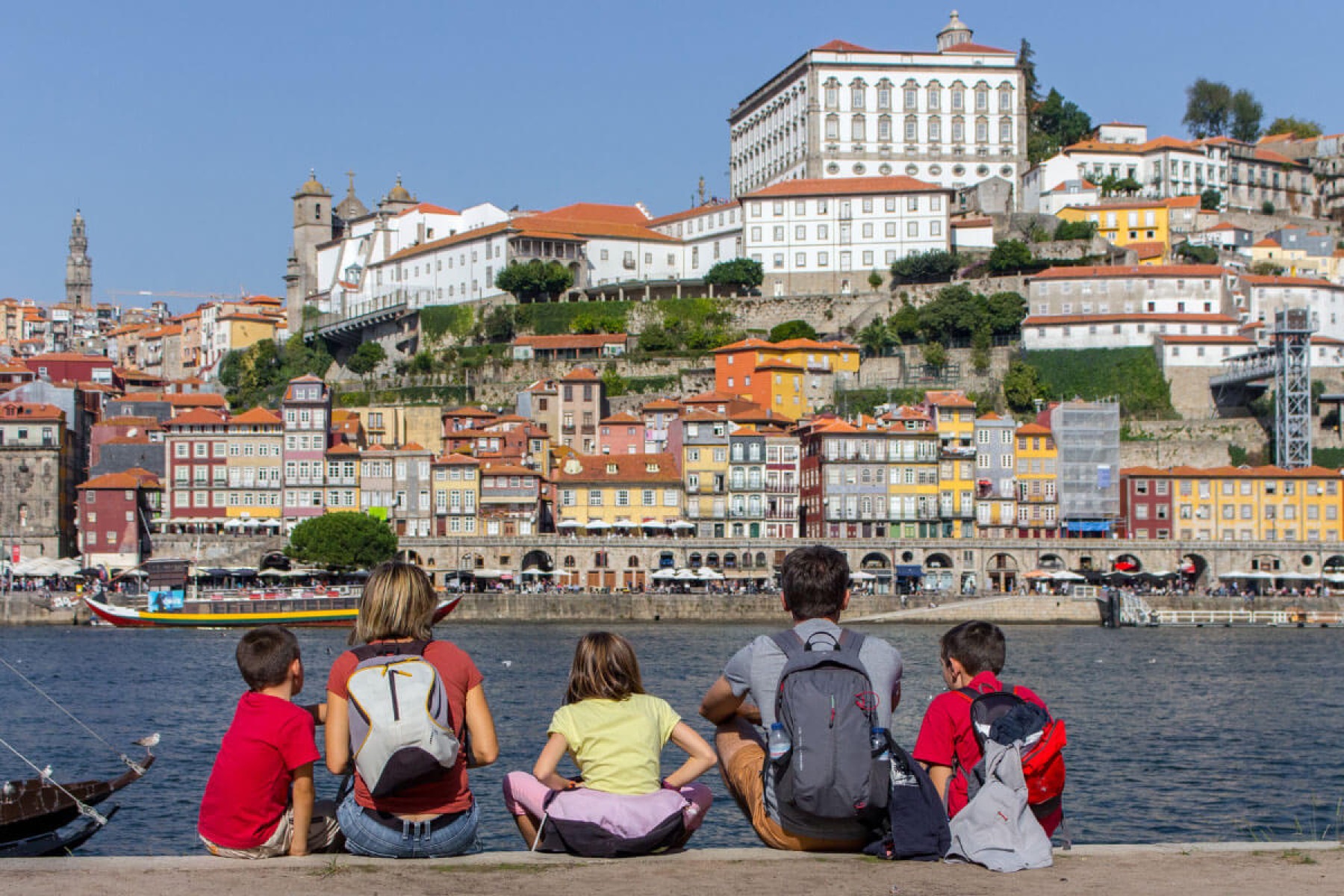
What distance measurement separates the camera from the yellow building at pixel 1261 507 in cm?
6825

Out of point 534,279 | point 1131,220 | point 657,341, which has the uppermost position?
point 1131,220

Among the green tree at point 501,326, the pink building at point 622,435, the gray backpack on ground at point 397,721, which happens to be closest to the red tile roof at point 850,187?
the green tree at point 501,326

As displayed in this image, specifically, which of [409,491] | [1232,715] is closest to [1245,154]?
[409,491]

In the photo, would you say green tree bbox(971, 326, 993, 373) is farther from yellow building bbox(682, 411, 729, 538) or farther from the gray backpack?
the gray backpack

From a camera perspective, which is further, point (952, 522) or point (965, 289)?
point (965, 289)

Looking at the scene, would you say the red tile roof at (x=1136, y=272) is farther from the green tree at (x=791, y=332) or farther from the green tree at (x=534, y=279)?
the green tree at (x=534, y=279)

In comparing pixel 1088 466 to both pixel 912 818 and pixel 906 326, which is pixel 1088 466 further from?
pixel 912 818

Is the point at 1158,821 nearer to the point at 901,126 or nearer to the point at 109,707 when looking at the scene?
the point at 109,707

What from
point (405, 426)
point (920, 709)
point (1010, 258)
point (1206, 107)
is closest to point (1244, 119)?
point (1206, 107)

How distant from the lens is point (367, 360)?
297ft

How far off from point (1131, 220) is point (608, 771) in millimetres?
89337

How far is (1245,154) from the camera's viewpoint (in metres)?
104

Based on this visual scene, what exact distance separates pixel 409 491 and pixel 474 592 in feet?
27.6

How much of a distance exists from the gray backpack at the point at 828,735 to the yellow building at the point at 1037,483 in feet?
206
